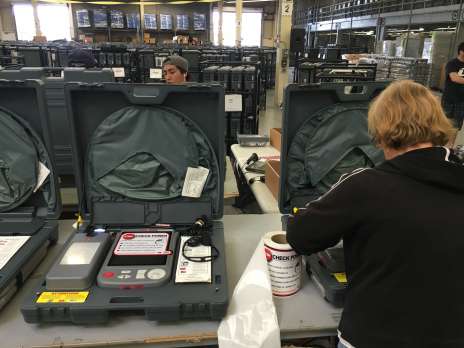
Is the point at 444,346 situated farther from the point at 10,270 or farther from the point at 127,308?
the point at 10,270

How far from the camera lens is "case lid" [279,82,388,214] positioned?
4.23ft

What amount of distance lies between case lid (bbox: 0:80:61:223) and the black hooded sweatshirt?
0.90 metres

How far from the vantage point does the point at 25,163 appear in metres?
1.23

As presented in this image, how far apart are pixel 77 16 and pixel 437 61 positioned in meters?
12.1

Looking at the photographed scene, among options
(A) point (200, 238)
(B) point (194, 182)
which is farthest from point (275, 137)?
(A) point (200, 238)

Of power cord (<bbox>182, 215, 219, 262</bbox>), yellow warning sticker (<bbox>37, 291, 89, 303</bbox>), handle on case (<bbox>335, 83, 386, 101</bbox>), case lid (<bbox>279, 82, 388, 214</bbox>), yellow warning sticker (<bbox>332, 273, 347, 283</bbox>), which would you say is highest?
handle on case (<bbox>335, 83, 386, 101</bbox>)

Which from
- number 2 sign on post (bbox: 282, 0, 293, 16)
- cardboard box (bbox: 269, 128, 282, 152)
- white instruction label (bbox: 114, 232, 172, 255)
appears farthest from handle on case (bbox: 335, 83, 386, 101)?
number 2 sign on post (bbox: 282, 0, 293, 16)

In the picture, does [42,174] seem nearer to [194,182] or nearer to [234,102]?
[194,182]

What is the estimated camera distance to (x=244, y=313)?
3.04ft

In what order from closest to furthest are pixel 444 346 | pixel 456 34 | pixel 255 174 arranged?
pixel 444 346
pixel 255 174
pixel 456 34

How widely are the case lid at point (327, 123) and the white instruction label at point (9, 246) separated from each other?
0.86 meters

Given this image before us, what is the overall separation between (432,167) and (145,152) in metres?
0.88

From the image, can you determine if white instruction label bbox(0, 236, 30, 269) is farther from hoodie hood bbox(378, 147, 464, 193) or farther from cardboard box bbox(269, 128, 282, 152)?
cardboard box bbox(269, 128, 282, 152)

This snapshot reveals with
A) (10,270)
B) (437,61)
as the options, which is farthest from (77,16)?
(10,270)
